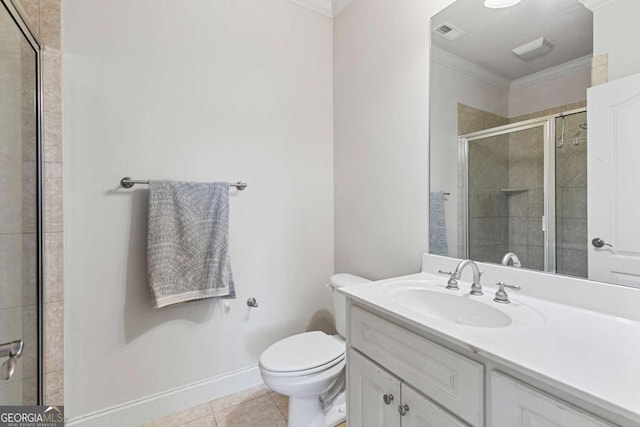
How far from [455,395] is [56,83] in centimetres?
192

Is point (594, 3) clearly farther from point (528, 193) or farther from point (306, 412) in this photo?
point (306, 412)

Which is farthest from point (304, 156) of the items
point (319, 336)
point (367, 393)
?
point (367, 393)

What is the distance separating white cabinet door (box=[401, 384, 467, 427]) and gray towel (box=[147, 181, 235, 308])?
1076 mm

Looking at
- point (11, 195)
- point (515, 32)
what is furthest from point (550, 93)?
point (11, 195)

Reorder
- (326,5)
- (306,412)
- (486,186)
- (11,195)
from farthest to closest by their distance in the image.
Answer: (326,5)
(306,412)
(486,186)
(11,195)

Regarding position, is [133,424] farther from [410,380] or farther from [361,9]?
[361,9]

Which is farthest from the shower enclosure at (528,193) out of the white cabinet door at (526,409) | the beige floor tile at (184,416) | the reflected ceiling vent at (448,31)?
the beige floor tile at (184,416)

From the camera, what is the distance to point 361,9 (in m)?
1.82

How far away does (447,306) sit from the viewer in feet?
3.67

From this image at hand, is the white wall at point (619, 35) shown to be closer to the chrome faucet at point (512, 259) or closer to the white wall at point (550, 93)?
the white wall at point (550, 93)

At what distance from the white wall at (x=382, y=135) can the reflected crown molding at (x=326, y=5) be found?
47 mm

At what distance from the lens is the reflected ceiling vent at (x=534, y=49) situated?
106cm

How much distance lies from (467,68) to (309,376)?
1.56 metres

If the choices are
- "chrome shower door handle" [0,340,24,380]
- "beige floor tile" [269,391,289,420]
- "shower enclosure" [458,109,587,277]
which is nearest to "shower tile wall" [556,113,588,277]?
"shower enclosure" [458,109,587,277]
